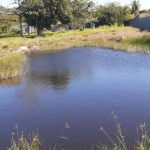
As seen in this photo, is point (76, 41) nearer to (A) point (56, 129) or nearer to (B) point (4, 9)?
(B) point (4, 9)

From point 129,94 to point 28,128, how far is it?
4778mm

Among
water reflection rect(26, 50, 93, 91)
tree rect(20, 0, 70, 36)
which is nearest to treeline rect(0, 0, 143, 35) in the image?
tree rect(20, 0, 70, 36)

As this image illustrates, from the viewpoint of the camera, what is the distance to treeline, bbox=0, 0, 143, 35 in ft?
137

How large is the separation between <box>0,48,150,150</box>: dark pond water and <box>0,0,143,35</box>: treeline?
23.5 metres

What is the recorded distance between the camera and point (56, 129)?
8.45 meters

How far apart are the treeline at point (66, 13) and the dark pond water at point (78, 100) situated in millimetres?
23471

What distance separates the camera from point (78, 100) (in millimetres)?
11383

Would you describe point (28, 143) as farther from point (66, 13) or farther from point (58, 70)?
point (66, 13)

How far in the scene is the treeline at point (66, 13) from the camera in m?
41.8

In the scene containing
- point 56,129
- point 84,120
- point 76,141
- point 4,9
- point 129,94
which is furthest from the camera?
point 4,9

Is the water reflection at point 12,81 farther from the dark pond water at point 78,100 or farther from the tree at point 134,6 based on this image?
the tree at point 134,6

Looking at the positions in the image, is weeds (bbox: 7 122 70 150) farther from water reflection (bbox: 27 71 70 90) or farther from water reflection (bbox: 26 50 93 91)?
water reflection (bbox: 27 71 70 90)

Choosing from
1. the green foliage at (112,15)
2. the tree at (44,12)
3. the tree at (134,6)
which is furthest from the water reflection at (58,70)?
the tree at (134,6)

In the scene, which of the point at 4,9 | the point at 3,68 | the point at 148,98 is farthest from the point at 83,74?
the point at 4,9
